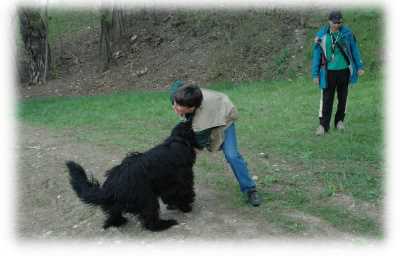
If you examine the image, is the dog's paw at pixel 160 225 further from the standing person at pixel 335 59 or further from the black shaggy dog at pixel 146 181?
the standing person at pixel 335 59

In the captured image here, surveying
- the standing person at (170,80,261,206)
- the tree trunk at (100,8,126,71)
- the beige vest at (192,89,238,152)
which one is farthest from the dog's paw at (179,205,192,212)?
the tree trunk at (100,8,126,71)

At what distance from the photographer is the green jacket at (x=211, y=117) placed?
14.3 feet

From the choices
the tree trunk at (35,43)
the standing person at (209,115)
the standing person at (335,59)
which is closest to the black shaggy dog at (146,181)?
the standing person at (209,115)

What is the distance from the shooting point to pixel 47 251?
451 cm

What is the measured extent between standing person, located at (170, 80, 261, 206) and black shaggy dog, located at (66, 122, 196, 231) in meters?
0.11

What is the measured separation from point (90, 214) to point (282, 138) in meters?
3.46

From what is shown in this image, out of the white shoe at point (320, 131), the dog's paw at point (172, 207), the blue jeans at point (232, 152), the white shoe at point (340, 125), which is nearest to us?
the blue jeans at point (232, 152)

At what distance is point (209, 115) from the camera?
14.3 ft

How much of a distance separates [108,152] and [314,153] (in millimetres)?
3079

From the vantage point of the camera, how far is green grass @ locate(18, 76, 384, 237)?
16.1 feet

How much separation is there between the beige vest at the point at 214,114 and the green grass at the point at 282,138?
942 mm

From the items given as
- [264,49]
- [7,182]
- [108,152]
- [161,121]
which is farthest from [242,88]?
[7,182]

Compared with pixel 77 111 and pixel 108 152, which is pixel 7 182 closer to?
pixel 108 152

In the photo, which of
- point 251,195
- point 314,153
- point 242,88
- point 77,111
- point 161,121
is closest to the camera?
point 251,195
